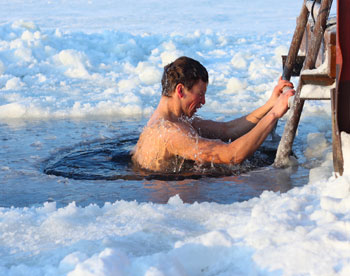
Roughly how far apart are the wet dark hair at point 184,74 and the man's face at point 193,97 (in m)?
0.04

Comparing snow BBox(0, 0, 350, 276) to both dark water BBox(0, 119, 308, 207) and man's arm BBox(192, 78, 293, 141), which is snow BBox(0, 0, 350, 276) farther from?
man's arm BBox(192, 78, 293, 141)

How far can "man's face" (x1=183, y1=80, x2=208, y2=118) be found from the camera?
4508 millimetres

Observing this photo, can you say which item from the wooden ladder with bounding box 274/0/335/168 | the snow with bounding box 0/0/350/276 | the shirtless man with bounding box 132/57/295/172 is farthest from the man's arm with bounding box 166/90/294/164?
the snow with bounding box 0/0/350/276

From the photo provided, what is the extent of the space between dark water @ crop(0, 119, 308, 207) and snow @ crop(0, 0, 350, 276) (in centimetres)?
5

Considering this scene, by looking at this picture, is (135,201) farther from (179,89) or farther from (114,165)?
(114,165)

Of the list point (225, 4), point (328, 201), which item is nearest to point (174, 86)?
point (328, 201)

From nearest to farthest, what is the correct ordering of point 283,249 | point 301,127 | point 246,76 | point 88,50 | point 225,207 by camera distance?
1. point 283,249
2. point 225,207
3. point 301,127
4. point 246,76
5. point 88,50

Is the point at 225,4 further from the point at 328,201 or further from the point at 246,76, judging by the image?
the point at 328,201

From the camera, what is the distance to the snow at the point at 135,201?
2.19 m

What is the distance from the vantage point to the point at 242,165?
15.2ft

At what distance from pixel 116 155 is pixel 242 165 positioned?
1.30m

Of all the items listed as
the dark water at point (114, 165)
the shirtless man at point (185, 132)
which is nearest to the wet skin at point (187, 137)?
the shirtless man at point (185, 132)

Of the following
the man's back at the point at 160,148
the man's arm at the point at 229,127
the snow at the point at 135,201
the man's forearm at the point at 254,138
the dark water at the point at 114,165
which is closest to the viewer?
the snow at the point at 135,201

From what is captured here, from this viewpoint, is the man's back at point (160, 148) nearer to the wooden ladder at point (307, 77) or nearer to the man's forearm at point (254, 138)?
the man's forearm at point (254, 138)
